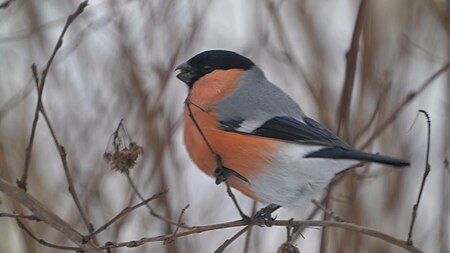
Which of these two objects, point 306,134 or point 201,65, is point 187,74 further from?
point 306,134

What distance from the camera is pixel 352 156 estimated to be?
56.4 inches

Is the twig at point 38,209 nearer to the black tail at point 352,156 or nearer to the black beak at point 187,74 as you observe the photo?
the black tail at point 352,156

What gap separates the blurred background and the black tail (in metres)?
0.44

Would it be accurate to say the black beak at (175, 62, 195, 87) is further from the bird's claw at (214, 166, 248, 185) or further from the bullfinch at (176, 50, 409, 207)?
the bird's claw at (214, 166, 248, 185)

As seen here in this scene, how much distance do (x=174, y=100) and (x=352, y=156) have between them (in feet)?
3.56

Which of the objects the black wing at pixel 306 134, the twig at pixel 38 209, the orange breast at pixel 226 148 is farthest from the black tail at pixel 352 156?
the twig at pixel 38 209

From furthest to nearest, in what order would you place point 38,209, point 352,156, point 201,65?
point 201,65, point 352,156, point 38,209

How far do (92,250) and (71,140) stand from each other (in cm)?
115

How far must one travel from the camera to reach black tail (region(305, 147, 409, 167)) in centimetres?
127

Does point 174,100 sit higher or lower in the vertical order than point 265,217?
higher

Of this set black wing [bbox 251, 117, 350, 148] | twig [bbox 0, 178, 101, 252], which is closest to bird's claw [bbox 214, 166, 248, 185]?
black wing [bbox 251, 117, 350, 148]

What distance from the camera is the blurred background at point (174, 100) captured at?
7.05 ft

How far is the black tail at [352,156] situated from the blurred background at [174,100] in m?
0.44

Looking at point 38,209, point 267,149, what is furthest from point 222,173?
point 38,209
